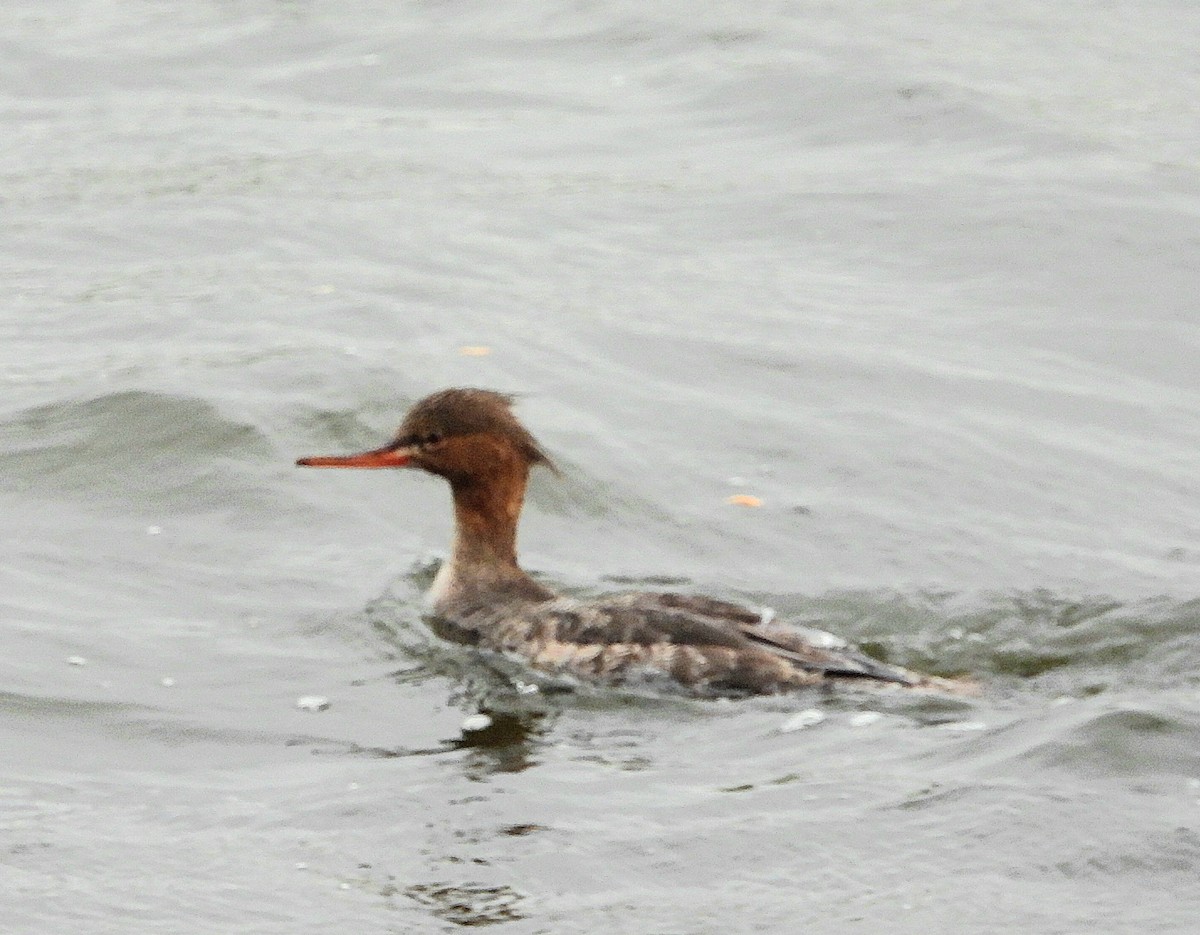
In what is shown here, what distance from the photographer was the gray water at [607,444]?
24.7ft

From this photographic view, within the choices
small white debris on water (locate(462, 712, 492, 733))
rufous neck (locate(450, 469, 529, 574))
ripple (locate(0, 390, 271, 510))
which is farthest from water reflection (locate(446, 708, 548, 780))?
ripple (locate(0, 390, 271, 510))

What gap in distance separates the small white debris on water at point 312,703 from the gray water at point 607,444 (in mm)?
70

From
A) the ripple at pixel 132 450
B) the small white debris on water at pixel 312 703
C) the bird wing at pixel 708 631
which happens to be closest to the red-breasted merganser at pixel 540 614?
the bird wing at pixel 708 631

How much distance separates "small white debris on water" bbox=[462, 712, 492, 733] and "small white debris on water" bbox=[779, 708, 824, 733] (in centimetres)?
118

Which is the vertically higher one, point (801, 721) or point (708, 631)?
point (708, 631)

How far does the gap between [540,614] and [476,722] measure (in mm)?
1014

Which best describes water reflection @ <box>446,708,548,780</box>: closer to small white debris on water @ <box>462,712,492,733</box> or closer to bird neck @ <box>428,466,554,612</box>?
small white debris on water @ <box>462,712,492,733</box>

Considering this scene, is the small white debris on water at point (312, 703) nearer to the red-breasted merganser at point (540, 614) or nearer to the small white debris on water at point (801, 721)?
the red-breasted merganser at point (540, 614)

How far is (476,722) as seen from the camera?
29.2ft

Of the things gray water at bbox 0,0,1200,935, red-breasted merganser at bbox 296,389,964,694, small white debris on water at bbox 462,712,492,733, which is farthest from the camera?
red-breasted merganser at bbox 296,389,964,694

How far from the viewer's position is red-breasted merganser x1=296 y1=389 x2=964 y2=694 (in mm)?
9117

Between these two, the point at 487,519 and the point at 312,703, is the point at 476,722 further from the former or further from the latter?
the point at 487,519

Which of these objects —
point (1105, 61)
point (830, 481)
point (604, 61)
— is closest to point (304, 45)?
point (604, 61)

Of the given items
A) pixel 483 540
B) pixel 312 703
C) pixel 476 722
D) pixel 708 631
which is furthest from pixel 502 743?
pixel 483 540
